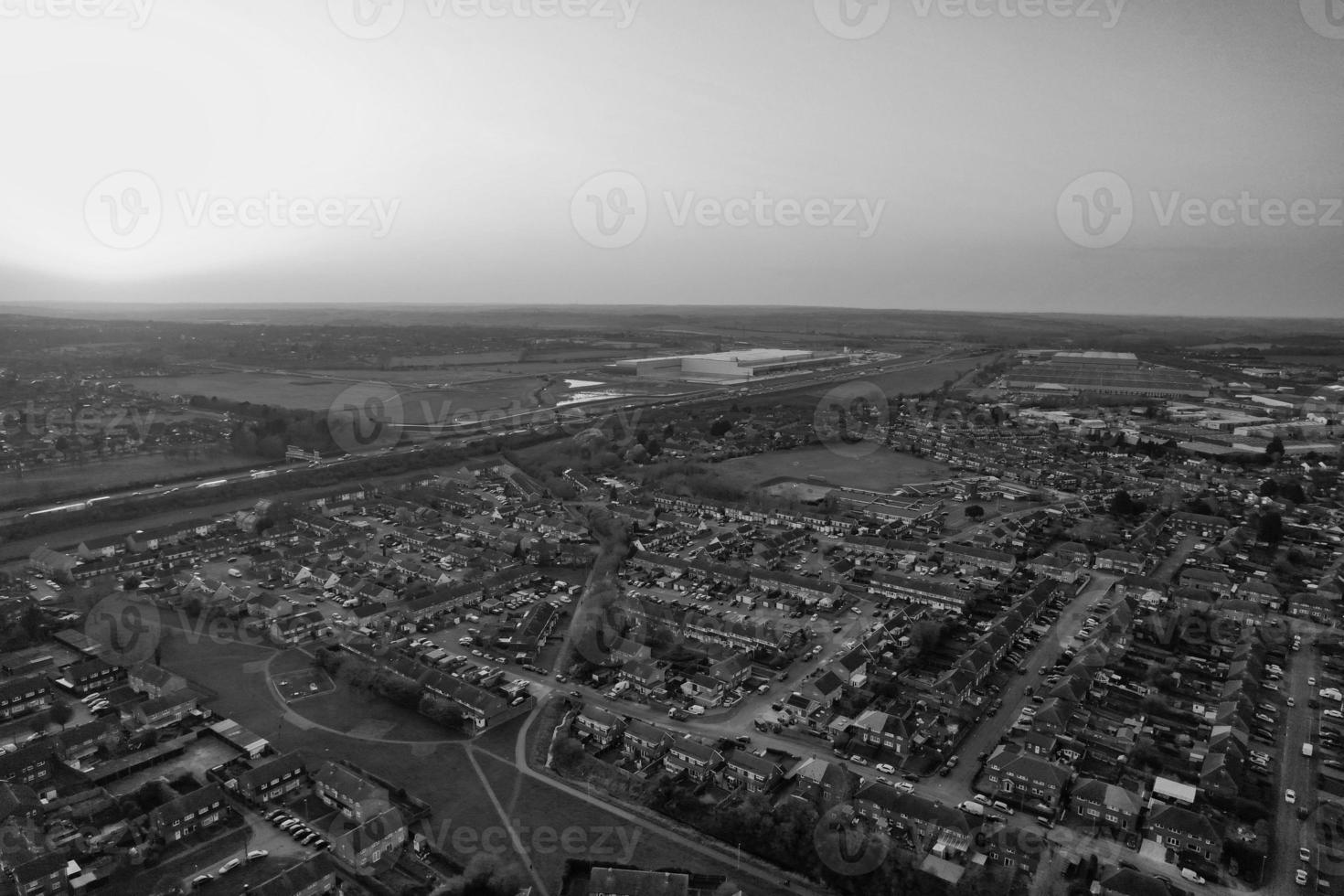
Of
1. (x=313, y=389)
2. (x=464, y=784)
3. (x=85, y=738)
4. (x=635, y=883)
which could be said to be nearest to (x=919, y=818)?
(x=635, y=883)

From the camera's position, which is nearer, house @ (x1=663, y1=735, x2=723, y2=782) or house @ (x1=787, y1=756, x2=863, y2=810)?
house @ (x1=787, y1=756, x2=863, y2=810)

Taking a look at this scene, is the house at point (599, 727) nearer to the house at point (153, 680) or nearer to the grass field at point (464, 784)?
the grass field at point (464, 784)

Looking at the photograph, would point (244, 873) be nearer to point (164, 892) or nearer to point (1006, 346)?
point (164, 892)

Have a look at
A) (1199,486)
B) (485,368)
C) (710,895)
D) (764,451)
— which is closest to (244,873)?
(710,895)

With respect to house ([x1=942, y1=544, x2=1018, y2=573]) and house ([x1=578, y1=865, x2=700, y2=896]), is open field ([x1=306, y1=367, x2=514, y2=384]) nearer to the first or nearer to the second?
house ([x1=942, y1=544, x2=1018, y2=573])

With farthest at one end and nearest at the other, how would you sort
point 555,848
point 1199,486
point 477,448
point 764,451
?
point 764,451 < point 477,448 < point 1199,486 < point 555,848

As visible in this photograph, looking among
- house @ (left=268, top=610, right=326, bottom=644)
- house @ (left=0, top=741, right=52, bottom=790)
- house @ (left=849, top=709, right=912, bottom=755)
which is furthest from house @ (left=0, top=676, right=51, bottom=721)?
house @ (left=849, top=709, right=912, bottom=755)
